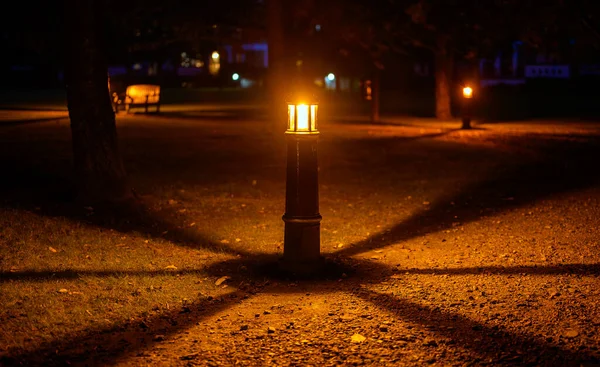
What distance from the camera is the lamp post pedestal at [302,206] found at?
6.48 metres

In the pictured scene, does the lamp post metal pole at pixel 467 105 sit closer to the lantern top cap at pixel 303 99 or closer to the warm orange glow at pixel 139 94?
the warm orange glow at pixel 139 94

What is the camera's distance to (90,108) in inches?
389

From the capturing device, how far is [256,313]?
543 cm

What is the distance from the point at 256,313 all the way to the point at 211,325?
1.29ft

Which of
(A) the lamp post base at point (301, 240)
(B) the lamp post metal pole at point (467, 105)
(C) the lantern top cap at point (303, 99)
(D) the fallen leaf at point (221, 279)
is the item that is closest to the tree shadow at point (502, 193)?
(A) the lamp post base at point (301, 240)

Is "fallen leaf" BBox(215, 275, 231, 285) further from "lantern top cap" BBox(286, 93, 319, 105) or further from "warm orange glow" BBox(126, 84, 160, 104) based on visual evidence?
"warm orange glow" BBox(126, 84, 160, 104)

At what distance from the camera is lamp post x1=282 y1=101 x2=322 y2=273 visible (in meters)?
6.45

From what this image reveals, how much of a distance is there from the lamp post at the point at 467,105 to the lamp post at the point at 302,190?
54.6ft

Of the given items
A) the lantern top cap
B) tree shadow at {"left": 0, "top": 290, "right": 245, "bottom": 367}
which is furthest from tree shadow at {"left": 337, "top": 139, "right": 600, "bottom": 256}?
tree shadow at {"left": 0, "top": 290, "right": 245, "bottom": 367}

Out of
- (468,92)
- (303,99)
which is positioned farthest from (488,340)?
(468,92)

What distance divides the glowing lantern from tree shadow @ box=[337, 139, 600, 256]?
1619 millimetres

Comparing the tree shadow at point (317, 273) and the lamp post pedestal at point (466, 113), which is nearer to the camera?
the tree shadow at point (317, 273)

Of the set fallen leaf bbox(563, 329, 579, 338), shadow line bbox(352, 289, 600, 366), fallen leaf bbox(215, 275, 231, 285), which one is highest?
fallen leaf bbox(215, 275, 231, 285)

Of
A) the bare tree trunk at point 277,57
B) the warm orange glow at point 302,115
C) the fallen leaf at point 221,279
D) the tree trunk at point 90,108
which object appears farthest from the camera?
the bare tree trunk at point 277,57
